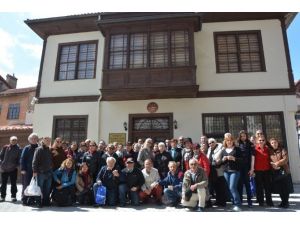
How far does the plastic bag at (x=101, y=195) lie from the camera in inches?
284

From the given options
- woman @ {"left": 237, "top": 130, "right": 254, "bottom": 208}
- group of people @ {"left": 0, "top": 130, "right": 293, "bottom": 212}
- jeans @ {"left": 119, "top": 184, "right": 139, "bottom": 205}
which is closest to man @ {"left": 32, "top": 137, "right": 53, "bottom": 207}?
group of people @ {"left": 0, "top": 130, "right": 293, "bottom": 212}

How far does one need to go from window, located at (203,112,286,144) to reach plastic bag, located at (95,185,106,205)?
617 cm

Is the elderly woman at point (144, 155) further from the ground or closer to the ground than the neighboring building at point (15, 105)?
closer to the ground

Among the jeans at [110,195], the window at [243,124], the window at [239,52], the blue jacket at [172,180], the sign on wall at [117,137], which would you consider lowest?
the jeans at [110,195]

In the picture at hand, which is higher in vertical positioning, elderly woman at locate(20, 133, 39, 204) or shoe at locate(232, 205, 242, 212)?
elderly woman at locate(20, 133, 39, 204)

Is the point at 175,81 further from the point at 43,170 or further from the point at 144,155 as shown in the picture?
the point at 43,170

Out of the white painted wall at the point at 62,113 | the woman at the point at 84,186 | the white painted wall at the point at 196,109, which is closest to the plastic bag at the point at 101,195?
the woman at the point at 84,186

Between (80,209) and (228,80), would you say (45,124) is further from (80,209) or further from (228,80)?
(228,80)

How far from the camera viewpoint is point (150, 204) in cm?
749

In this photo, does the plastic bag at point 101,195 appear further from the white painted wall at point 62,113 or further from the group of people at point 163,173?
the white painted wall at point 62,113

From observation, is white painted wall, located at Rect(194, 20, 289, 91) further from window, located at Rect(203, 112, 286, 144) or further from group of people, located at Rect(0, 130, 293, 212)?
group of people, located at Rect(0, 130, 293, 212)

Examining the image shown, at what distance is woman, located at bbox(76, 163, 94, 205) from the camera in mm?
7539

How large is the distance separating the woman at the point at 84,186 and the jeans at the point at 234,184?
3704mm

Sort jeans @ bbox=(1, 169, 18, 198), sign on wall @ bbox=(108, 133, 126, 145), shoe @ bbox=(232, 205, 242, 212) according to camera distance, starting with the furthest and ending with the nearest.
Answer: sign on wall @ bbox=(108, 133, 126, 145) < jeans @ bbox=(1, 169, 18, 198) < shoe @ bbox=(232, 205, 242, 212)
